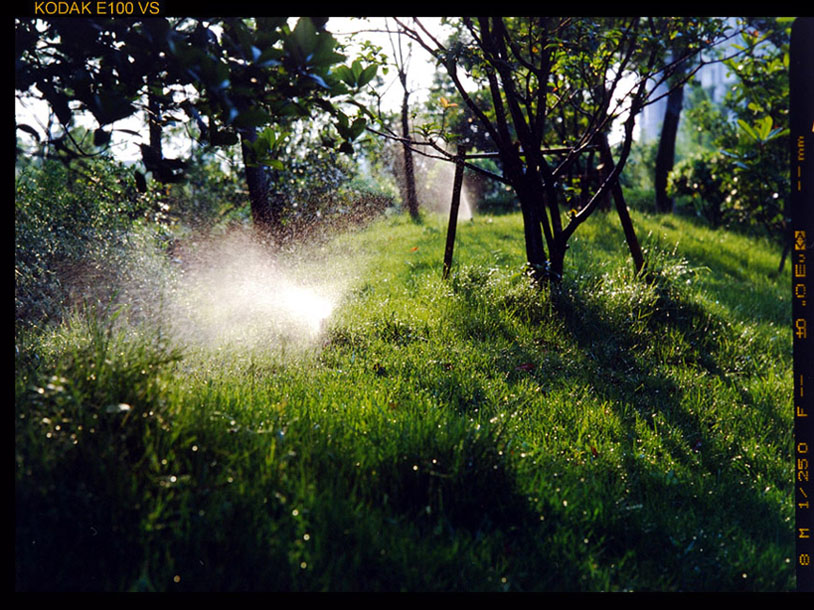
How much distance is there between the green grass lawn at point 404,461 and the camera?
1.77 metres

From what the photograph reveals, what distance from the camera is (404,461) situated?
86.7 inches

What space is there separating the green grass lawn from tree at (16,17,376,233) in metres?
0.86

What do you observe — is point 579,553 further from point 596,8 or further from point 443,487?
point 596,8

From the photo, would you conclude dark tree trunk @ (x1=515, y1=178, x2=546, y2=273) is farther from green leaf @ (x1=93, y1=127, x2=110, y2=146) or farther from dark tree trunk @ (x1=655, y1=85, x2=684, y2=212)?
dark tree trunk @ (x1=655, y1=85, x2=684, y2=212)

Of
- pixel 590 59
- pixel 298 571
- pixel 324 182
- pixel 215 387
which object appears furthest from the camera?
pixel 324 182

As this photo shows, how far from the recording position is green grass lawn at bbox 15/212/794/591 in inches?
69.9

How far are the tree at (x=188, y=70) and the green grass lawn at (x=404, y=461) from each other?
856 mm

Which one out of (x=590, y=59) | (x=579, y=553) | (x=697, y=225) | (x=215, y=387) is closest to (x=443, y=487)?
(x=579, y=553)

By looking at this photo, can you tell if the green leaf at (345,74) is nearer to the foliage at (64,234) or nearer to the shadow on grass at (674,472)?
the shadow on grass at (674,472)

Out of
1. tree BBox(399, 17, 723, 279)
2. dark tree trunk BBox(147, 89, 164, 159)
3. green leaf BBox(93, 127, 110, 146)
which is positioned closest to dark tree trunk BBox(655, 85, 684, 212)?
tree BBox(399, 17, 723, 279)

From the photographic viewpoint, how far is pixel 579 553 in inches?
80.5

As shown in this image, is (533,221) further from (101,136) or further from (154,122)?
(101,136)

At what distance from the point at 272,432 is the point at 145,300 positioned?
3.19 metres

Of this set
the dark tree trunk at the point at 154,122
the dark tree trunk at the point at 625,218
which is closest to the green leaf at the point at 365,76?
the dark tree trunk at the point at 154,122
